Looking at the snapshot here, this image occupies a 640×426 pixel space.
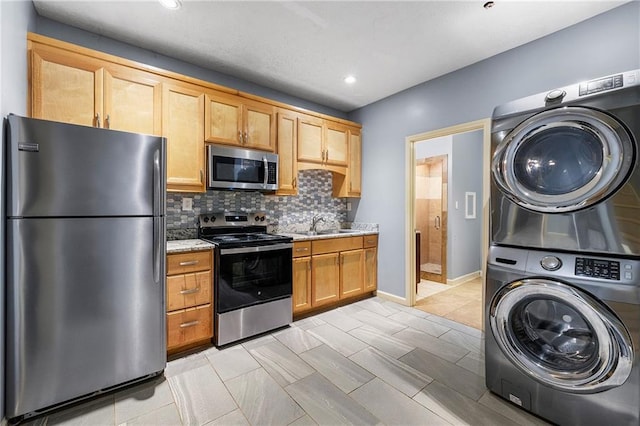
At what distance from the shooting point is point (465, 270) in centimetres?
477

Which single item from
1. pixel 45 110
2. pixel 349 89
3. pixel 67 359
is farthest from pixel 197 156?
pixel 349 89

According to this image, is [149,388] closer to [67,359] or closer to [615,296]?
[67,359]

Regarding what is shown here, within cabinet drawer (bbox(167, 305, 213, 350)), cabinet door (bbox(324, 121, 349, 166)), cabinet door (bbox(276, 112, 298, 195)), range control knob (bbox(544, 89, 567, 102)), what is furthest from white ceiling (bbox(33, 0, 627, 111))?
cabinet drawer (bbox(167, 305, 213, 350))

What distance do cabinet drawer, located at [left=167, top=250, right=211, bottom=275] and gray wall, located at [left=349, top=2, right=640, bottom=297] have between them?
88.7 inches

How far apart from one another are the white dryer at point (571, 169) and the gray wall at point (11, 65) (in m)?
2.83

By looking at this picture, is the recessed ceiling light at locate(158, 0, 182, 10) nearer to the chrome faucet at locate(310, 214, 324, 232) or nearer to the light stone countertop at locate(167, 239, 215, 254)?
the light stone countertop at locate(167, 239, 215, 254)

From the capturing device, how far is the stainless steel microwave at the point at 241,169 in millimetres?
2654

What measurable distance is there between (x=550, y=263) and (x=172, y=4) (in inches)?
115

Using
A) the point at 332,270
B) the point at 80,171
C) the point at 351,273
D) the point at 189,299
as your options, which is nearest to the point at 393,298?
the point at 351,273

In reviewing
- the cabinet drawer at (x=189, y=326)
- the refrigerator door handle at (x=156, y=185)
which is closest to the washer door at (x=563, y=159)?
the refrigerator door handle at (x=156, y=185)

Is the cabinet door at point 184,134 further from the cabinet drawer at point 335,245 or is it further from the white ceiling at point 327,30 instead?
the cabinet drawer at point 335,245

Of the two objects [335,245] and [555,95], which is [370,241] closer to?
[335,245]

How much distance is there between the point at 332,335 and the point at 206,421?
4.41 ft

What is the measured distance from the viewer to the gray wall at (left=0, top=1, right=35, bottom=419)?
148 centimetres
